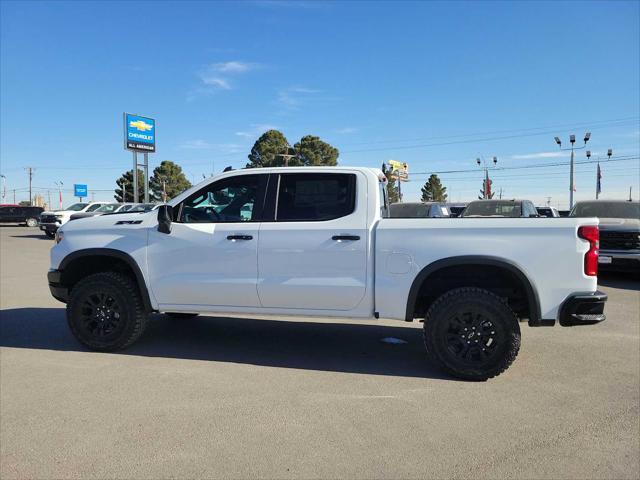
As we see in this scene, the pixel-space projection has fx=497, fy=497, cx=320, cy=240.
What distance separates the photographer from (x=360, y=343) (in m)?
5.86

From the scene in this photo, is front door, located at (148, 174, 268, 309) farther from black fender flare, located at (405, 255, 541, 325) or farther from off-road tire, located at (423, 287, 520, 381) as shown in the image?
off-road tire, located at (423, 287, 520, 381)

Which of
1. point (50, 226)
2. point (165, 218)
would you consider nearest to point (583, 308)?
point (165, 218)

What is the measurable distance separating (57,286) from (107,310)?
0.72 m

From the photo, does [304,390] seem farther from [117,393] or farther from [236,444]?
[117,393]

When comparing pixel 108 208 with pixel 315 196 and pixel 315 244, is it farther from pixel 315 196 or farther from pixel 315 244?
pixel 315 244

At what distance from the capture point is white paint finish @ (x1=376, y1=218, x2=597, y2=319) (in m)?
4.41

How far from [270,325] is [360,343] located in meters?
1.46

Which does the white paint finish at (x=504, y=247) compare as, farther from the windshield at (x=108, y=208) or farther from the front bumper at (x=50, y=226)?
the front bumper at (x=50, y=226)

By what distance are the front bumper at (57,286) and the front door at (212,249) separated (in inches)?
45.2

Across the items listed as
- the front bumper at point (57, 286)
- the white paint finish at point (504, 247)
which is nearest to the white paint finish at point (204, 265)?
the front bumper at point (57, 286)

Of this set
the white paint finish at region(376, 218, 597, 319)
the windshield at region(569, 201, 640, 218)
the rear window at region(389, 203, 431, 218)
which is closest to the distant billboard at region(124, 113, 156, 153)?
the rear window at region(389, 203, 431, 218)

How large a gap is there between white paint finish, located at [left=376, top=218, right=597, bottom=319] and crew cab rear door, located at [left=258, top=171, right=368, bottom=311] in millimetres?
287

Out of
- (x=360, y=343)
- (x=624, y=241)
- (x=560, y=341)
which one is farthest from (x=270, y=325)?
(x=624, y=241)

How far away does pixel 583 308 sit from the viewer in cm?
442
